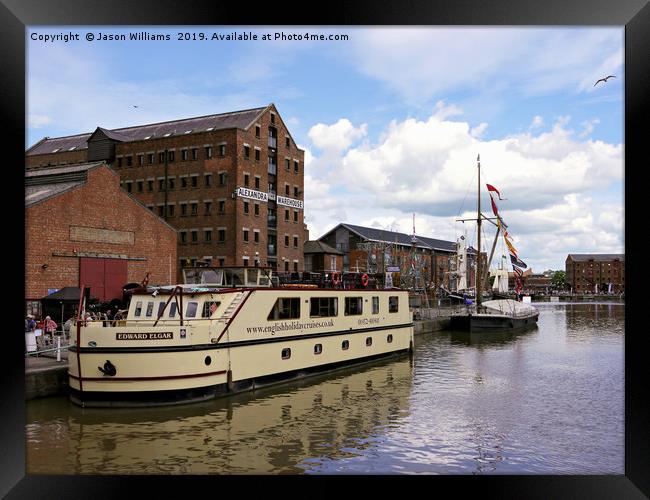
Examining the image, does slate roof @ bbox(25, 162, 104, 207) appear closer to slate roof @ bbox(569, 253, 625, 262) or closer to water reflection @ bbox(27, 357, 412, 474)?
water reflection @ bbox(27, 357, 412, 474)

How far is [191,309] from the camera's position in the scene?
23.1 m

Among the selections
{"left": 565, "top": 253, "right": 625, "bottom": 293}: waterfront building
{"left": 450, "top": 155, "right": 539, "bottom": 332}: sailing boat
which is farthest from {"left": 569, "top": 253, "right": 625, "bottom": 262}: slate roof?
{"left": 450, "top": 155, "right": 539, "bottom": 332}: sailing boat

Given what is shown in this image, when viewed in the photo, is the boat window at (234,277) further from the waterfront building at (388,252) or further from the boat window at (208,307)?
the waterfront building at (388,252)

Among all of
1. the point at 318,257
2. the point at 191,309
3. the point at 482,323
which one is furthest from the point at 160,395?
the point at 318,257

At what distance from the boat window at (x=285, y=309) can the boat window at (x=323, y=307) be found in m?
1.21

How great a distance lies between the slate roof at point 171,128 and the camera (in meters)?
59.0

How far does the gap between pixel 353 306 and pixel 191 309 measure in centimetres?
999

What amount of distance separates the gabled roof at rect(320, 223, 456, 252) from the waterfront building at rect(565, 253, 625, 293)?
75458 millimetres
